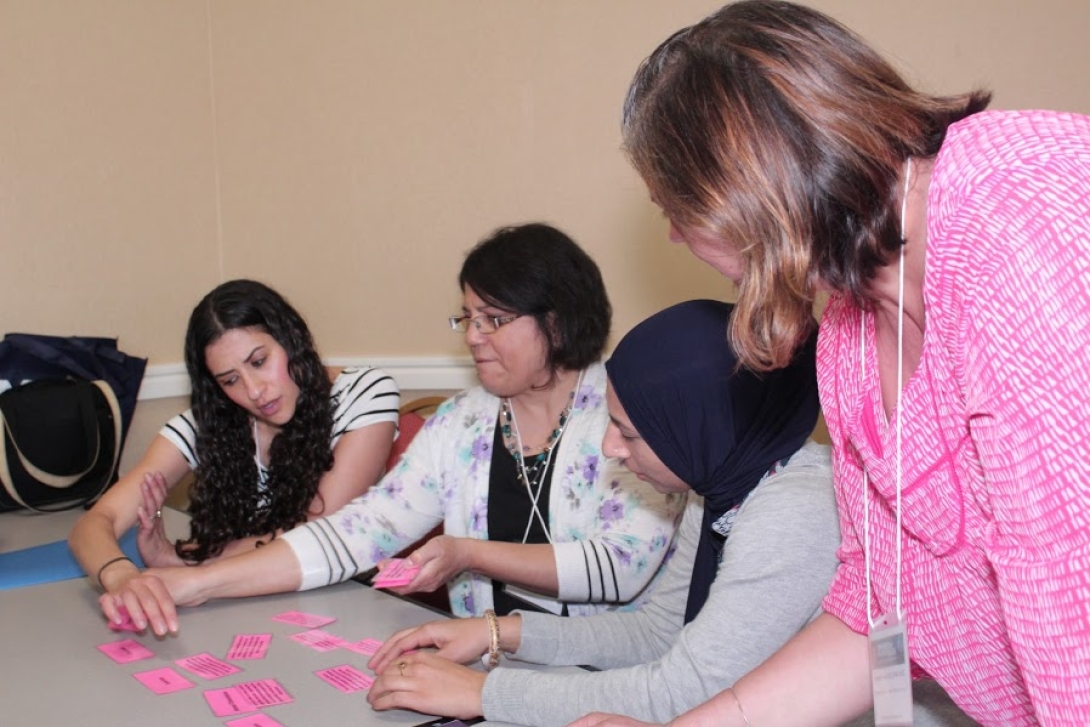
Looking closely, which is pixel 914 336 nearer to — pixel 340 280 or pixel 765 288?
pixel 765 288

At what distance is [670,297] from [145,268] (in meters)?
1.96

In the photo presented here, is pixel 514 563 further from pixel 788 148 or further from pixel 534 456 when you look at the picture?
pixel 788 148

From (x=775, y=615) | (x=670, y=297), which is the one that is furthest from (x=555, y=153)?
(x=775, y=615)

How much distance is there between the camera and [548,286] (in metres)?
2.33

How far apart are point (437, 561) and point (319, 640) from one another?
0.28 m

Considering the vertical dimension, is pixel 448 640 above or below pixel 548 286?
below

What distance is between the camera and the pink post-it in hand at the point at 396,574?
1.89m

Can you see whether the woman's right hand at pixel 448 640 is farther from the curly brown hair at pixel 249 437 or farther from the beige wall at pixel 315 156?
the beige wall at pixel 315 156

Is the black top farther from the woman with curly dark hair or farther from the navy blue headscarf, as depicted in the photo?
the navy blue headscarf

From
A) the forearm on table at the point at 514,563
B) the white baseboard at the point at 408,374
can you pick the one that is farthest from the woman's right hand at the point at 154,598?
the white baseboard at the point at 408,374

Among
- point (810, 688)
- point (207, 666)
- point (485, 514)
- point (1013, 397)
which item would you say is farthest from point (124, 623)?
point (1013, 397)

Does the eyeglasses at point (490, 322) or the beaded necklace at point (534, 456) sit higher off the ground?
the eyeglasses at point (490, 322)

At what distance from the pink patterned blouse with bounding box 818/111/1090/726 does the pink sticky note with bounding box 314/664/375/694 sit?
2.93 ft

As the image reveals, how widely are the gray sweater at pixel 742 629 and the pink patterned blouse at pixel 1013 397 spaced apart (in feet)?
1.19
